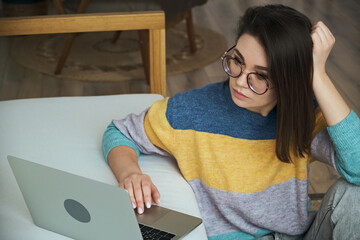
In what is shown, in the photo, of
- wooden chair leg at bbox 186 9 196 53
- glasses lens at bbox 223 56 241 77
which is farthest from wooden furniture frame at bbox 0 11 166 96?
wooden chair leg at bbox 186 9 196 53

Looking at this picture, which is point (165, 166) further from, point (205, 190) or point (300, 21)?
point (300, 21)

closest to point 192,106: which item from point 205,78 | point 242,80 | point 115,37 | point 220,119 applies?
point 220,119

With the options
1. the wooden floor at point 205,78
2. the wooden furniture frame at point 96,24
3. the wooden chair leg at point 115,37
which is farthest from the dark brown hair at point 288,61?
the wooden chair leg at point 115,37

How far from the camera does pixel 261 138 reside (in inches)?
46.1

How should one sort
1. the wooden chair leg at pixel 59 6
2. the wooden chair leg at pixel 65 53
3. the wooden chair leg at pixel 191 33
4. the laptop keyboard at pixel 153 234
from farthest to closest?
the wooden chair leg at pixel 191 33
the wooden chair leg at pixel 65 53
the wooden chair leg at pixel 59 6
the laptop keyboard at pixel 153 234

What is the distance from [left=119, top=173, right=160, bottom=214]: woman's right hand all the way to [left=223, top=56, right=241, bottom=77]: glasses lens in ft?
0.87

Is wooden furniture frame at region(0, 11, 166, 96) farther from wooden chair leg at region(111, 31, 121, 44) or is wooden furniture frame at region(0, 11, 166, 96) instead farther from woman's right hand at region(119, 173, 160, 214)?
wooden chair leg at region(111, 31, 121, 44)

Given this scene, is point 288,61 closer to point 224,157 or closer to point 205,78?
point 224,157

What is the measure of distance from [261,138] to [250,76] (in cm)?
20

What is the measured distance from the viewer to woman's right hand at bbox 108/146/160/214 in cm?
104

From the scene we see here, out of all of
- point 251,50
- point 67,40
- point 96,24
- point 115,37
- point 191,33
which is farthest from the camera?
point 115,37

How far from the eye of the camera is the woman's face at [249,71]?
1009 mm

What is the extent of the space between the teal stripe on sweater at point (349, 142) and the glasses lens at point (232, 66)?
8.3 inches

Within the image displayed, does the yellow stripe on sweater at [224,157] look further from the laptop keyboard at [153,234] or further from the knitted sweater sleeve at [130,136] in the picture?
the laptop keyboard at [153,234]
